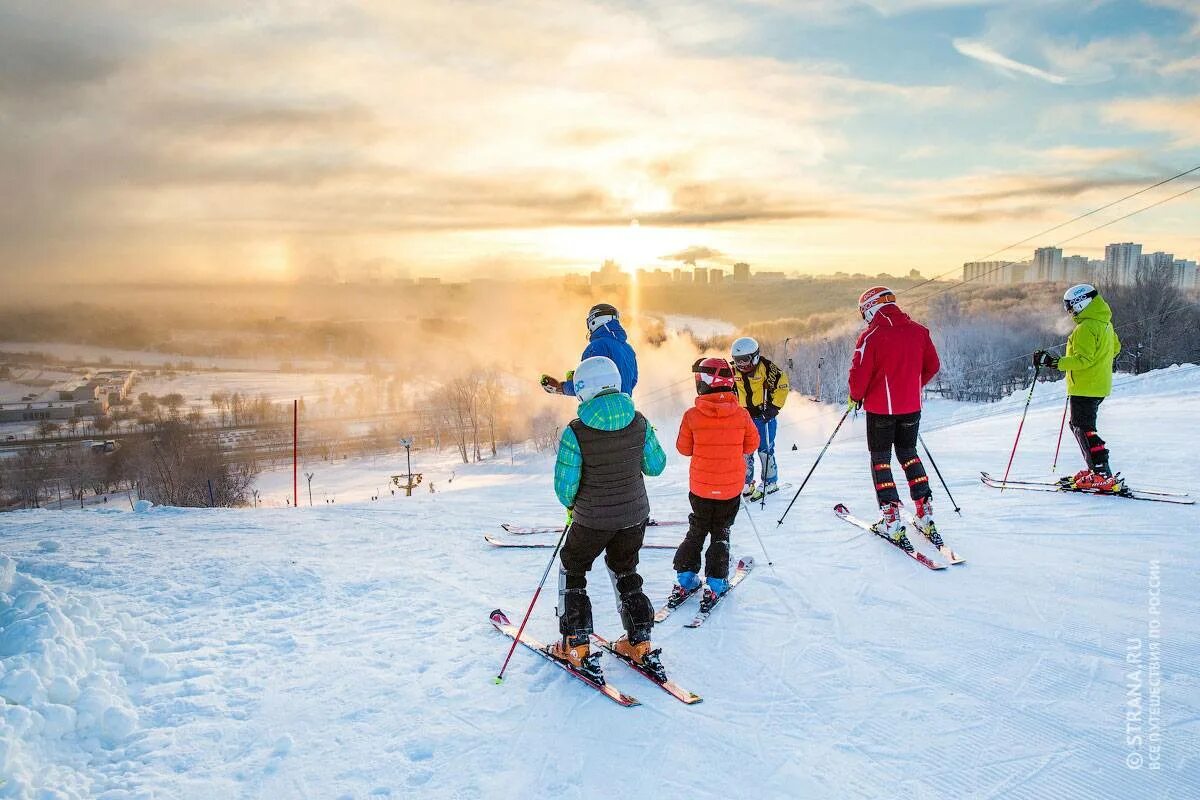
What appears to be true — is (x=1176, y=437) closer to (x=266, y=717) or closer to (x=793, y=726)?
(x=793, y=726)

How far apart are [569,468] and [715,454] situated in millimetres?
1376

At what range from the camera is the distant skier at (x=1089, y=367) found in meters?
6.66

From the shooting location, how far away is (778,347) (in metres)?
76.4

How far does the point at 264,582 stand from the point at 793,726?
4.52 m

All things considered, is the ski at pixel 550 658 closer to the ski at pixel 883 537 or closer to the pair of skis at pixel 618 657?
the pair of skis at pixel 618 657

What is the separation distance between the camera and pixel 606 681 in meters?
3.84

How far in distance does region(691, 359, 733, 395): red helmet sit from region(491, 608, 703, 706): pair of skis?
1895mm

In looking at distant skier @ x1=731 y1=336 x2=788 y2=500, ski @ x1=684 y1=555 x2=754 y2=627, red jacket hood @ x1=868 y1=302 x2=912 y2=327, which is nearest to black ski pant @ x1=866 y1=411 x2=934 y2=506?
red jacket hood @ x1=868 y1=302 x2=912 y2=327

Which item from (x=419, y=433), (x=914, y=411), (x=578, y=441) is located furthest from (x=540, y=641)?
(x=419, y=433)

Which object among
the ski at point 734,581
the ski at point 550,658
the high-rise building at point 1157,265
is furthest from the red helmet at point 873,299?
the high-rise building at point 1157,265

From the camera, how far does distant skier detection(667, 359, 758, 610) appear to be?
15.1ft

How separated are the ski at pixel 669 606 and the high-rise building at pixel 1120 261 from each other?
5969cm

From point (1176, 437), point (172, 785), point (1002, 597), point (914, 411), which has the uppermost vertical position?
point (914, 411)

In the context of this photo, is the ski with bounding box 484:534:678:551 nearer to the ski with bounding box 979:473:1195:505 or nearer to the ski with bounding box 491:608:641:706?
the ski with bounding box 491:608:641:706
